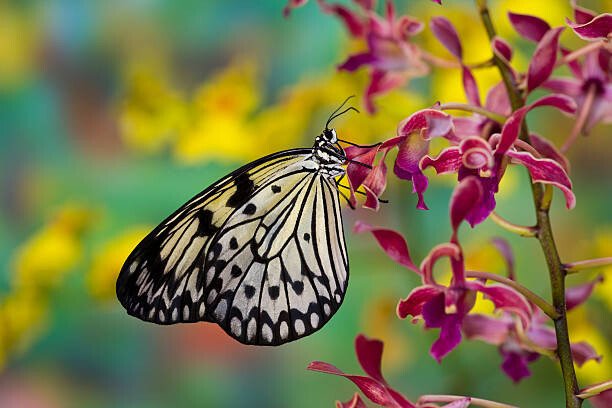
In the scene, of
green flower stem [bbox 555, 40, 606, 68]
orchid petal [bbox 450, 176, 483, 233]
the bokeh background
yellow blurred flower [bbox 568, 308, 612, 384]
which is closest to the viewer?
orchid petal [bbox 450, 176, 483, 233]

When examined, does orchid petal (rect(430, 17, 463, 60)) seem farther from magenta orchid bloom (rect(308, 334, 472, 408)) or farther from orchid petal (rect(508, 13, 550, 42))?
magenta orchid bloom (rect(308, 334, 472, 408))

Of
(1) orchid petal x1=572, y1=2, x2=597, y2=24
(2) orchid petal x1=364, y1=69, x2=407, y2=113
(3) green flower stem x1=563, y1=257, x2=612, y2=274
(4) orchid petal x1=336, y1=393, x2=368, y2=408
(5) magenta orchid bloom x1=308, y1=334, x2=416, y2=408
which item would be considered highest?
(2) orchid petal x1=364, y1=69, x2=407, y2=113

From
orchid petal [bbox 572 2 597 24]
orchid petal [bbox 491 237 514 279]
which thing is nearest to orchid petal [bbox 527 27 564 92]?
orchid petal [bbox 572 2 597 24]

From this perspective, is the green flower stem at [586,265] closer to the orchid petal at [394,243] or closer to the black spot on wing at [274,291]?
the orchid petal at [394,243]

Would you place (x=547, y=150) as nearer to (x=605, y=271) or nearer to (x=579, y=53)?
(x=579, y=53)

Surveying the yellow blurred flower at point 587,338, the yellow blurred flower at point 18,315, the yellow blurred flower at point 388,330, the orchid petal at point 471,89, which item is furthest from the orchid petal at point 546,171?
the yellow blurred flower at point 18,315

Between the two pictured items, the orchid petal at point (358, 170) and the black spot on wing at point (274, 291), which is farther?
the black spot on wing at point (274, 291)

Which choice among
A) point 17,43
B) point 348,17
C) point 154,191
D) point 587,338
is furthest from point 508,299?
point 17,43

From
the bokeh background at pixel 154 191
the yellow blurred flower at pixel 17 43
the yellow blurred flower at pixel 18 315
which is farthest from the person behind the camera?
the yellow blurred flower at pixel 17 43
